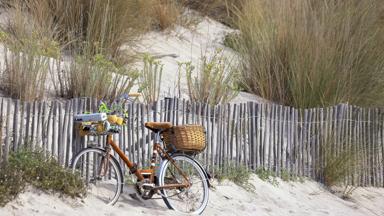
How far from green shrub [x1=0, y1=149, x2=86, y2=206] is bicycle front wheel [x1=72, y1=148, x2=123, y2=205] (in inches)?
7.6

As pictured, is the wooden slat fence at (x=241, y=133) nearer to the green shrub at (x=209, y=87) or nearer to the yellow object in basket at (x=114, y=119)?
the yellow object in basket at (x=114, y=119)

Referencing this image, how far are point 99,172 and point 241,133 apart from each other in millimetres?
2600

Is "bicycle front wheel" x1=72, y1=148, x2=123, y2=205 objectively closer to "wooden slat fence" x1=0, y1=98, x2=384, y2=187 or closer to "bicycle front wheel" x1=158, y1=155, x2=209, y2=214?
"wooden slat fence" x1=0, y1=98, x2=384, y2=187

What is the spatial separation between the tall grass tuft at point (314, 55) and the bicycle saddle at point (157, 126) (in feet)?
13.8

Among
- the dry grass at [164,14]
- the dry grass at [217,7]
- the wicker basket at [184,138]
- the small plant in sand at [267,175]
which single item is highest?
the dry grass at [217,7]

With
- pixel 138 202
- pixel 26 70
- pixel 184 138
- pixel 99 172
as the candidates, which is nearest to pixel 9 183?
pixel 99 172

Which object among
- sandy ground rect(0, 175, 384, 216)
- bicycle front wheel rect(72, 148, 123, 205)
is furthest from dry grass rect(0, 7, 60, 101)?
→ sandy ground rect(0, 175, 384, 216)

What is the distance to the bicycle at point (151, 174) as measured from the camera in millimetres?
7520

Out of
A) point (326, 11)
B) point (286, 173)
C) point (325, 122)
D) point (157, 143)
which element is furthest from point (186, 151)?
point (326, 11)

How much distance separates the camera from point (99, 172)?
7555 millimetres

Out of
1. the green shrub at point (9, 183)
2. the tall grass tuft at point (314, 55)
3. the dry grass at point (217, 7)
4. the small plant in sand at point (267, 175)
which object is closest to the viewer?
the green shrub at point (9, 183)

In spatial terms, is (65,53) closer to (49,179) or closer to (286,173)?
(286,173)

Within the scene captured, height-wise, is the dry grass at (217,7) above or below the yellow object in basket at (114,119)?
above

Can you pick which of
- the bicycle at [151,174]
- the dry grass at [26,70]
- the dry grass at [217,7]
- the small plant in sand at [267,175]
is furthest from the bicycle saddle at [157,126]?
the dry grass at [217,7]
